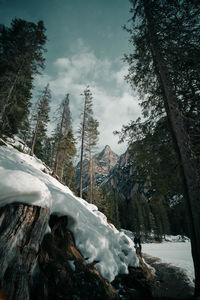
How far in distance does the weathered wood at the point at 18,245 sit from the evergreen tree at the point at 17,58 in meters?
10.6

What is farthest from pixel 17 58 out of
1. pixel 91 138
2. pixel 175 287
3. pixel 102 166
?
pixel 102 166

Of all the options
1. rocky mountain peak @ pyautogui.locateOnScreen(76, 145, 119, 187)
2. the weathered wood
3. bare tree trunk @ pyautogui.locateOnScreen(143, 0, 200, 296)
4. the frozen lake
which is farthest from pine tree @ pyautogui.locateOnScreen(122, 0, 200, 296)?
rocky mountain peak @ pyautogui.locateOnScreen(76, 145, 119, 187)

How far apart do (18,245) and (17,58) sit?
551 inches

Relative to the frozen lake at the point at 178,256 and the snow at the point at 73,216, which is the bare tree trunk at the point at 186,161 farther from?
the frozen lake at the point at 178,256

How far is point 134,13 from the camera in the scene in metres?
6.28

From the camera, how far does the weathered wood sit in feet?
5.49

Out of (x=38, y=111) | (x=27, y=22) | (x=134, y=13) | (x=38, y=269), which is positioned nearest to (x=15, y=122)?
(x=38, y=111)

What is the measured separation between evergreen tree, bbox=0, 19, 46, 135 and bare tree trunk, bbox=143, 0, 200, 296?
420 inches

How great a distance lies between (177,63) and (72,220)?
7295 millimetres

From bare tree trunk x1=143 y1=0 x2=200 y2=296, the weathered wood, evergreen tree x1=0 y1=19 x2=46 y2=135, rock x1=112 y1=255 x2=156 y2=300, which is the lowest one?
rock x1=112 y1=255 x2=156 y2=300

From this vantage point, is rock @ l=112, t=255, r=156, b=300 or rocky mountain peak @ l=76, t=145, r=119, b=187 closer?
rock @ l=112, t=255, r=156, b=300

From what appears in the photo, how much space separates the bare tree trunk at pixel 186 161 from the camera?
386 centimetres

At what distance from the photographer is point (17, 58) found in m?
10.9

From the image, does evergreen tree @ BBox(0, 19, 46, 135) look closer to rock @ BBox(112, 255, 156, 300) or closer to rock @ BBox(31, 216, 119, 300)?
rock @ BBox(31, 216, 119, 300)
